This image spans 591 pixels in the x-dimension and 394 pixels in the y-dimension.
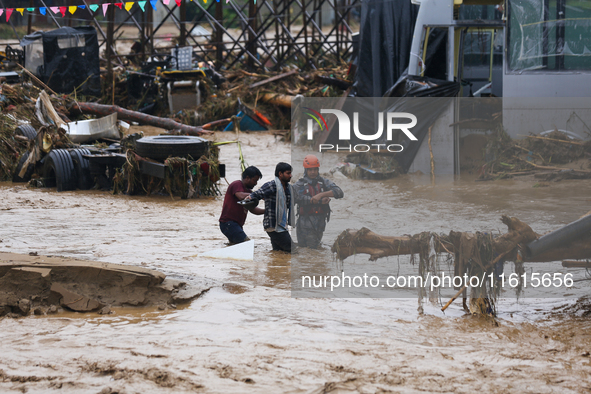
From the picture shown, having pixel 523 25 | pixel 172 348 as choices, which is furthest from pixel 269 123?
pixel 172 348

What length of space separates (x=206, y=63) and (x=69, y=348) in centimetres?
1895

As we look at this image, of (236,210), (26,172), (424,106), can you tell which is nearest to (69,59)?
(26,172)

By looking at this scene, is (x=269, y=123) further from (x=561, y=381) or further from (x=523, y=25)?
(x=561, y=381)

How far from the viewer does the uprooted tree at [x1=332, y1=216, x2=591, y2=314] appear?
4.34 meters

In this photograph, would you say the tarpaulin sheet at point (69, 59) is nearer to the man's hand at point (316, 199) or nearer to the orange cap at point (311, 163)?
the orange cap at point (311, 163)

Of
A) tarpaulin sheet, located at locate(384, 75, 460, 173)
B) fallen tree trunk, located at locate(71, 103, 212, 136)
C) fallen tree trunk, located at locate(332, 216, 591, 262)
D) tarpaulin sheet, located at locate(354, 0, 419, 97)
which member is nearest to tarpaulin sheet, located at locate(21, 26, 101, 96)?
fallen tree trunk, located at locate(71, 103, 212, 136)

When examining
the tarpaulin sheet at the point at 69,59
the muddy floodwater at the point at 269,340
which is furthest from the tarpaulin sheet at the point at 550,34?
the tarpaulin sheet at the point at 69,59

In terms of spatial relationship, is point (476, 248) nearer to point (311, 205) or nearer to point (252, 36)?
point (311, 205)

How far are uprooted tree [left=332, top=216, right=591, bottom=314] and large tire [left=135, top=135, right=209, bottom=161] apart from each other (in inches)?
225

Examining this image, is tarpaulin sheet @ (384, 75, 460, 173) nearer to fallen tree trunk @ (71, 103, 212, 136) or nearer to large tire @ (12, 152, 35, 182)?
fallen tree trunk @ (71, 103, 212, 136)

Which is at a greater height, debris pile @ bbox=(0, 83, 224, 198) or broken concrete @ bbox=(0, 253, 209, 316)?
debris pile @ bbox=(0, 83, 224, 198)

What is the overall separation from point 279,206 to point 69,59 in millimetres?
13954

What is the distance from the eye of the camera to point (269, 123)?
58.1 ft

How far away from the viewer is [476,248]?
4480 mm
